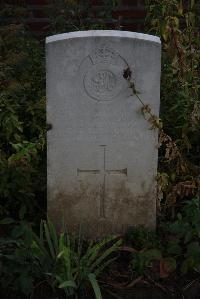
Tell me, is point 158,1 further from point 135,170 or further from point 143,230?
point 143,230

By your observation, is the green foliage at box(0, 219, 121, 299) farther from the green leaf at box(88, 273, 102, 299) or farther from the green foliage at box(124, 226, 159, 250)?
the green foliage at box(124, 226, 159, 250)

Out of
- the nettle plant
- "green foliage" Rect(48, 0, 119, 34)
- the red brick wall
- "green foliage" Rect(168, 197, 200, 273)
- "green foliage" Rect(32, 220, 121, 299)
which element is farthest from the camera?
the red brick wall

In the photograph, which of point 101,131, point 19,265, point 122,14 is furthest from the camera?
point 122,14

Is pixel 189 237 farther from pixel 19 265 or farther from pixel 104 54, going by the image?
pixel 104 54

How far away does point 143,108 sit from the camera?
3443 millimetres

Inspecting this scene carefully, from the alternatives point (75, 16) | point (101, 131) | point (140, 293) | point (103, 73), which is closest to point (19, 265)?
point (140, 293)

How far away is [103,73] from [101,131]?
1.13 ft

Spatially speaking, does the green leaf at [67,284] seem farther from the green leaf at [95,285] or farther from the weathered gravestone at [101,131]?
the weathered gravestone at [101,131]

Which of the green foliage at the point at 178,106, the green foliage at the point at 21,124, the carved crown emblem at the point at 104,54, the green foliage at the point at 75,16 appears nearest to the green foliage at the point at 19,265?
the green foliage at the point at 21,124

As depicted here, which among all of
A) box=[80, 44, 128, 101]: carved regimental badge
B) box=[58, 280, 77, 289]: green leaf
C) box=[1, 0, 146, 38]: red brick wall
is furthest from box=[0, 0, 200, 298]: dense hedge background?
box=[1, 0, 146, 38]: red brick wall

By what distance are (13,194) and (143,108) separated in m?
1.00

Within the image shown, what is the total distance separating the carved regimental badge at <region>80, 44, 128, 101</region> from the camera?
11.0 feet

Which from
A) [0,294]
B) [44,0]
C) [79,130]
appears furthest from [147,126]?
[44,0]

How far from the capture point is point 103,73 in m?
3.39
